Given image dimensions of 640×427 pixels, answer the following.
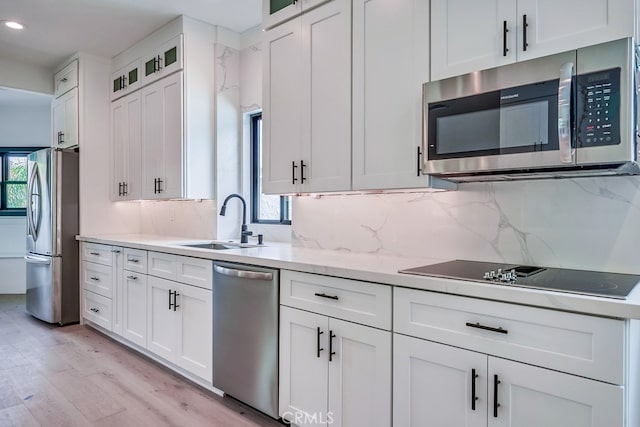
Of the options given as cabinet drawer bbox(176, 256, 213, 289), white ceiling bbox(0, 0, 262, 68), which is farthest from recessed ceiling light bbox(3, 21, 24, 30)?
cabinet drawer bbox(176, 256, 213, 289)

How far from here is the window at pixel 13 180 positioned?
5.98 m

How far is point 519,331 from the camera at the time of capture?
136 cm

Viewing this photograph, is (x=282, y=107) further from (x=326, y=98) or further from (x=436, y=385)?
(x=436, y=385)

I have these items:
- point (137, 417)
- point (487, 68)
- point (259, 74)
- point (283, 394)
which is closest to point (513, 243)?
point (487, 68)

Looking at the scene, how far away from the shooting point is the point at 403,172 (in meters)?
1.99

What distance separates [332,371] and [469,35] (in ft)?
5.33

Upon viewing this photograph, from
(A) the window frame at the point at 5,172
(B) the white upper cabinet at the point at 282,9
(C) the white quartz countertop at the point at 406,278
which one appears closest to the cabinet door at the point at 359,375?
(C) the white quartz countertop at the point at 406,278

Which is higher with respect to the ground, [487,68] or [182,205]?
[487,68]

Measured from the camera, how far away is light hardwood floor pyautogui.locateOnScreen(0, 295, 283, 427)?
232 centimetres

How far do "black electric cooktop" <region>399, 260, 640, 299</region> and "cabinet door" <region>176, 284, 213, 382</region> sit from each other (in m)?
1.46

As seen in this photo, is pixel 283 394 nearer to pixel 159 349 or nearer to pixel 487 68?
pixel 159 349

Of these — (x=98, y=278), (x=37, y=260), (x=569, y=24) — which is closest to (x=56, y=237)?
(x=37, y=260)

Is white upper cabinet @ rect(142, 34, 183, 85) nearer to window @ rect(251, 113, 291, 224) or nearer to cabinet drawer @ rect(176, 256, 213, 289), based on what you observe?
window @ rect(251, 113, 291, 224)

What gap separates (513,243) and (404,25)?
1.17 m
